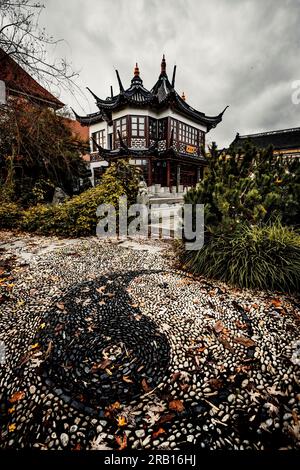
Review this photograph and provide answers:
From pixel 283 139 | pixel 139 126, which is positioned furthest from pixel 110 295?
pixel 283 139

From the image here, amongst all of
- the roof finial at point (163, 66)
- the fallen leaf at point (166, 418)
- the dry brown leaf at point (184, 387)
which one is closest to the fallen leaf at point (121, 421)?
the fallen leaf at point (166, 418)

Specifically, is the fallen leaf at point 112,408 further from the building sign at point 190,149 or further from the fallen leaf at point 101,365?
the building sign at point 190,149

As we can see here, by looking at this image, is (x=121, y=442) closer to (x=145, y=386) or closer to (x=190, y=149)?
(x=145, y=386)

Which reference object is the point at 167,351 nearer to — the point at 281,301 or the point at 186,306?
the point at 186,306

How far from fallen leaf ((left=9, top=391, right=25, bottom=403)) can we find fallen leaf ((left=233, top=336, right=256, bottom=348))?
6.25ft

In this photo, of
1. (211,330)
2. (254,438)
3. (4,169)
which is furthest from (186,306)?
(4,169)

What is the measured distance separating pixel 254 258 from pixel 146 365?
2.19m

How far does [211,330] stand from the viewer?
87.1 inches

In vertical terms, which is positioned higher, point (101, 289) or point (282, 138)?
point (282, 138)

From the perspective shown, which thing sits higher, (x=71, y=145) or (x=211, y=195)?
(x=71, y=145)

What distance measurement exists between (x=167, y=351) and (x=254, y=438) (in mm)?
837

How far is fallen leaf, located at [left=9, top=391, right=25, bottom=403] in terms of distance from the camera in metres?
1.52

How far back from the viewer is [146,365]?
1.80 metres
